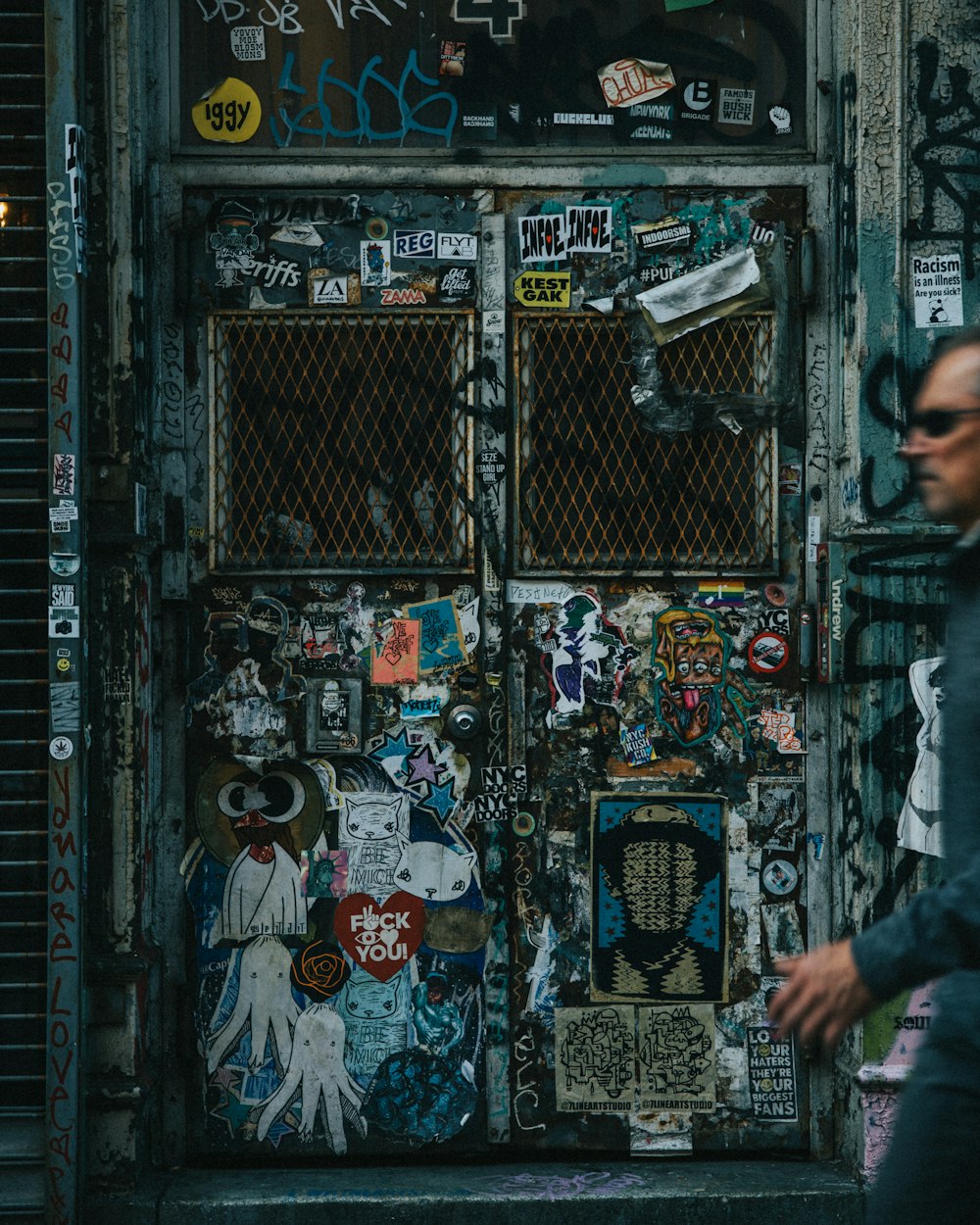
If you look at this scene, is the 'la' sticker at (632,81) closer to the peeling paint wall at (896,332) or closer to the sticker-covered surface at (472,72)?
the sticker-covered surface at (472,72)

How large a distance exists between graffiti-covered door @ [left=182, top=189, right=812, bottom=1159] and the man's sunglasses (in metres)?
2.29

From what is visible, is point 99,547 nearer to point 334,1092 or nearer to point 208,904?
point 208,904

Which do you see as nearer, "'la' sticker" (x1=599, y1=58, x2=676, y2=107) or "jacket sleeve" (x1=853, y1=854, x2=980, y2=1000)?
"jacket sleeve" (x1=853, y1=854, x2=980, y2=1000)

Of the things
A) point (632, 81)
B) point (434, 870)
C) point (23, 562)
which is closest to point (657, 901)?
point (434, 870)

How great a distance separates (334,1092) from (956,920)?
3.00 meters

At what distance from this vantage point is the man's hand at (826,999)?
1.94 metres

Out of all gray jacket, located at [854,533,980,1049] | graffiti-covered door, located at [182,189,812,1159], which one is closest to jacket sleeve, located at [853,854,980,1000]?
gray jacket, located at [854,533,980,1049]

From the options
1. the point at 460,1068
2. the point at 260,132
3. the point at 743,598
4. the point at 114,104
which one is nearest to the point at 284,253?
the point at 260,132

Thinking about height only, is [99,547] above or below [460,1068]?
above

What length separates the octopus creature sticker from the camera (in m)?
4.45

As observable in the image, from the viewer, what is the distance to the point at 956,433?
2107mm

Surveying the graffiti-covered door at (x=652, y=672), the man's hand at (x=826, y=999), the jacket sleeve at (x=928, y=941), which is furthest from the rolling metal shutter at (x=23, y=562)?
the jacket sleeve at (x=928, y=941)

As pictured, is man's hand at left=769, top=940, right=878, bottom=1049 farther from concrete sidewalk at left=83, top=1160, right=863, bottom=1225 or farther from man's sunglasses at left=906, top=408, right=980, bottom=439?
concrete sidewalk at left=83, top=1160, right=863, bottom=1225

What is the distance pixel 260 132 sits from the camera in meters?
4.43
